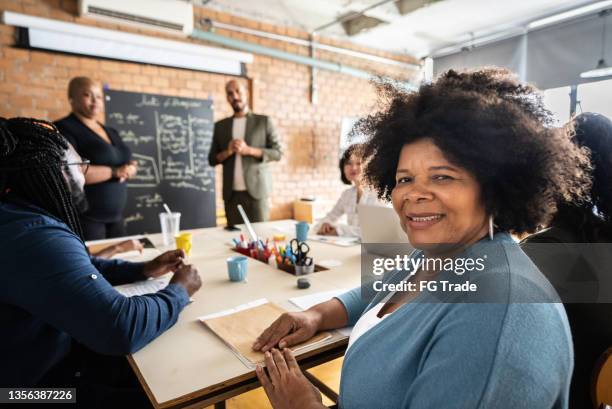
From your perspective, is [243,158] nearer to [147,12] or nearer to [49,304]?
[147,12]

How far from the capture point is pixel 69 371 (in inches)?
43.8

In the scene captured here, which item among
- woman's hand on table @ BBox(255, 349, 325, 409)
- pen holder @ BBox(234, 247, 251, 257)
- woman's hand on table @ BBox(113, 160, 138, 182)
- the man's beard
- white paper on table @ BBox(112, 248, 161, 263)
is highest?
the man's beard

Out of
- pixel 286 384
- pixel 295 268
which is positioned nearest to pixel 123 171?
pixel 295 268

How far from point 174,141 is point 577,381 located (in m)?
3.87

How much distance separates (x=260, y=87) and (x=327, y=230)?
2750mm

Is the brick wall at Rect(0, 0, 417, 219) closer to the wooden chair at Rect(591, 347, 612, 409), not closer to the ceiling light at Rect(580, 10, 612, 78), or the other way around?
the ceiling light at Rect(580, 10, 612, 78)

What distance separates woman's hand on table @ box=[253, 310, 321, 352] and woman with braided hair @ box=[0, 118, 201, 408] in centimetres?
30

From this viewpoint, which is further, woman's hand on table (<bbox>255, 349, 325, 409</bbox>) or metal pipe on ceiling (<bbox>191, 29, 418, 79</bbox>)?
metal pipe on ceiling (<bbox>191, 29, 418, 79</bbox>)

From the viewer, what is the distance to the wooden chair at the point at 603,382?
823 millimetres

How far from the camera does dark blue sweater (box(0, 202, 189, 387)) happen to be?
92 cm

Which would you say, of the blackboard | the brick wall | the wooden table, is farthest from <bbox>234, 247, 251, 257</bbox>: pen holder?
the blackboard

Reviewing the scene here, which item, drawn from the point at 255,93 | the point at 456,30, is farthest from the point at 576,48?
the point at 255,93

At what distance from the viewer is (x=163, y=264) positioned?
1.56 m

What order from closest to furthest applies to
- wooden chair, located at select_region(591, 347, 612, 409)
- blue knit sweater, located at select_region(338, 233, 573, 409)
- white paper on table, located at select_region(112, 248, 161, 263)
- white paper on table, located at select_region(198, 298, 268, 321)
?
1. blue knit sweater, located at select_region(338, 233, 573, 409)
2. wooden chair, located at select_region(591, 347, 612, 409)
3. white paper on table, located at select_region(198, 298, 268, 321)
4. white paper on table, located at select_region(112, 248, 161, 263)
